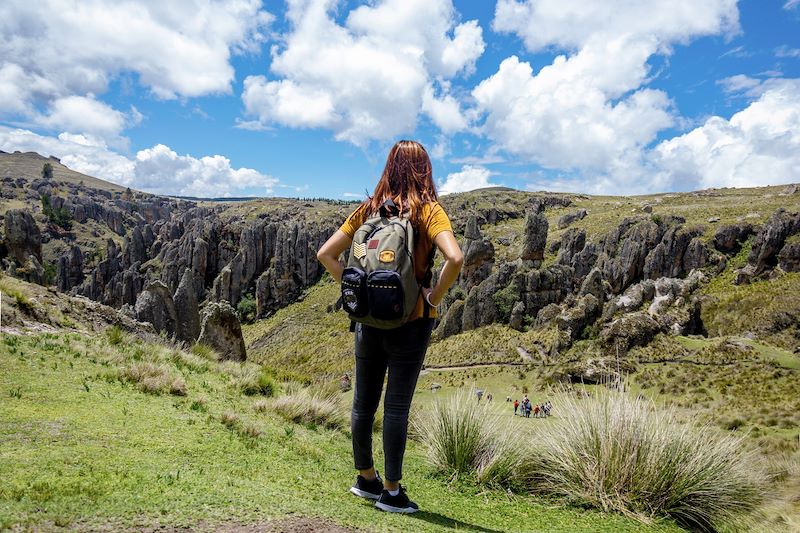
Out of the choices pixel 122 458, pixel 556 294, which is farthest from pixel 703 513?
pixel 556 294

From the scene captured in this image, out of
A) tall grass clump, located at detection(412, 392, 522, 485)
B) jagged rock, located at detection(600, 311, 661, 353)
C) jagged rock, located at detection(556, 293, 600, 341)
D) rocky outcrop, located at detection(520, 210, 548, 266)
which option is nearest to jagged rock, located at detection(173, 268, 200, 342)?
tall grass clump, located at detection(412, 392, 522, 485)

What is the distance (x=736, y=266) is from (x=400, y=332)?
63518 mm

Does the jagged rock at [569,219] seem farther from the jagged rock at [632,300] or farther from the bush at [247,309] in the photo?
the bush at [247,309]

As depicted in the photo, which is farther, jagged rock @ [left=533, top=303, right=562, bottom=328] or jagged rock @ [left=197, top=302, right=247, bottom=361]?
jagged rock @ [left=533, top=303, right=562, bottom=328]

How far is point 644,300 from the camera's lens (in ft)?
136

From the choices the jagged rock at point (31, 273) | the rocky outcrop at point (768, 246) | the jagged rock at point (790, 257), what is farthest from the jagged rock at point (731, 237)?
the jagged rock at point (31, 273)

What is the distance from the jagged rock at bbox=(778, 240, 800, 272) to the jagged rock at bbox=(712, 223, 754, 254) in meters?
7.53

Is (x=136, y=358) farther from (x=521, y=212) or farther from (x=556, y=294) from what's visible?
(x=521, y=212)

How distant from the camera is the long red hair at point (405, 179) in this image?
12.7ft

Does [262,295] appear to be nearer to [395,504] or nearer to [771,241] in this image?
[771,241]

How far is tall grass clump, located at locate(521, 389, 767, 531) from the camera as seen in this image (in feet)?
15.3

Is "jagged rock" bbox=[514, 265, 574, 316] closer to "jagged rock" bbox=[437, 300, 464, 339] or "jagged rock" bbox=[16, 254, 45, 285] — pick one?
"jagged rock" bbox=[437, 300, 464, 339]

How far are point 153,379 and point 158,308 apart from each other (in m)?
18.1

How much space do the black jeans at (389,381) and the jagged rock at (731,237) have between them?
66943mm
